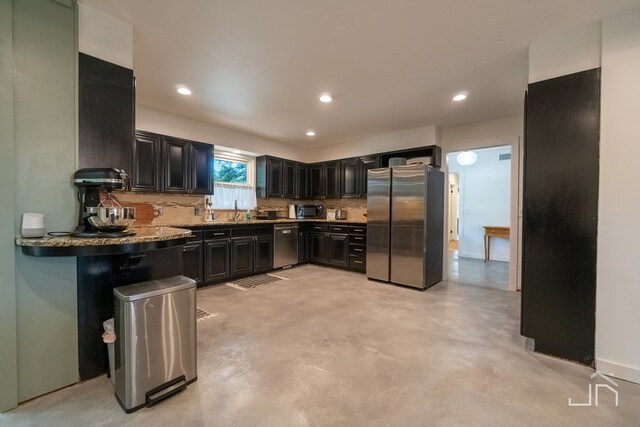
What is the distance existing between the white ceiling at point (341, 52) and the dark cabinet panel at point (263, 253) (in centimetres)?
215

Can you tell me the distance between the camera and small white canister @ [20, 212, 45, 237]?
157cm

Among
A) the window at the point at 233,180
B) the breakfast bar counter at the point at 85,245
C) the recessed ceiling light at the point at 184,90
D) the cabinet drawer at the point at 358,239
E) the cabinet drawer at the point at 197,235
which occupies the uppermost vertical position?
the recessed ceiling light at the point at 184,90

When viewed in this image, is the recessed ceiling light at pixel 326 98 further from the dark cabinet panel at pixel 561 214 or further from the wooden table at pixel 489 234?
Result: the wooden table at pixel 489 234

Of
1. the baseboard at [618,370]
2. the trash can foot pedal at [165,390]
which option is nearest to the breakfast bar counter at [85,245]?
the trash can foot pedal at [165,390]

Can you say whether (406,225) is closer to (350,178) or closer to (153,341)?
(350,178)

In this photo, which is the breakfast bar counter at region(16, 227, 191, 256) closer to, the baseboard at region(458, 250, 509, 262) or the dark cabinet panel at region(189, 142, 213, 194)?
the dark cabinet panel at region(189, 142, 213, 194)

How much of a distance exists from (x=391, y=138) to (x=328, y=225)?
2.08 meters

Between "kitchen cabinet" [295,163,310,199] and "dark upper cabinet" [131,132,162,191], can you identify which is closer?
"dark upper cabinet" [131,132,162,191]

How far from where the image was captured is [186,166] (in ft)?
13.5

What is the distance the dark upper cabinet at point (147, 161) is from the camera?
3607 mm

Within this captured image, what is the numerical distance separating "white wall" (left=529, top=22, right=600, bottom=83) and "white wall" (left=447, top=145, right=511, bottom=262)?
13.3 feet

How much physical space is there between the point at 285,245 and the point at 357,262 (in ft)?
4.69

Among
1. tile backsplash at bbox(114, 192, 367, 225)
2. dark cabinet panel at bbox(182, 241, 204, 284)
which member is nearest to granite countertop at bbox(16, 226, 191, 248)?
tile backsplash at bbox(114, 192, 367, 225)

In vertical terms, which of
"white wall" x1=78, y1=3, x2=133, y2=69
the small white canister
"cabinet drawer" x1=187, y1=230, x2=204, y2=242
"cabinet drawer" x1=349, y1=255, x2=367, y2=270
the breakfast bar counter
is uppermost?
"white wall" x1=78, y1=3, x2=133, y2=69
